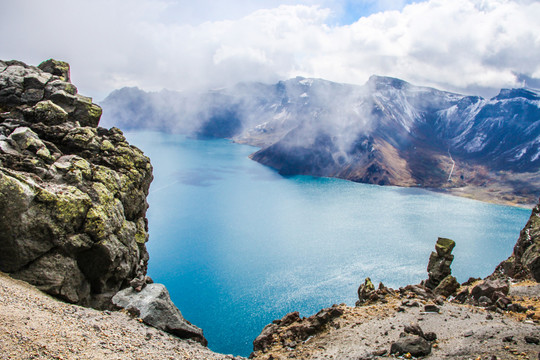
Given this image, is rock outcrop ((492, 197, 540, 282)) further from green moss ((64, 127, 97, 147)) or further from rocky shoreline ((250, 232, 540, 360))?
green moss ((64, 127, 97, 147))

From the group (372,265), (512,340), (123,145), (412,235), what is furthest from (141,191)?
(412,235)

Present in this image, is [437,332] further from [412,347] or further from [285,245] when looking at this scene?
[285,245]

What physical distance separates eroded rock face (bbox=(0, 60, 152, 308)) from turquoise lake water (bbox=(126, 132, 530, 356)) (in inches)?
1218

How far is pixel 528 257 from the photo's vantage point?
27.0 m

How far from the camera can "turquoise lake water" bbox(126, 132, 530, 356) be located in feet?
197

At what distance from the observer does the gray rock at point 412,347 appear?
1573cm

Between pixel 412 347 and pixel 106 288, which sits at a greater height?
pixel 106 288

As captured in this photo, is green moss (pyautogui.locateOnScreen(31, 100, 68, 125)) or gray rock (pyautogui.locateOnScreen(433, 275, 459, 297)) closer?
green moss (pyautogui.locateOnScreen(31, 100, 68, 125))

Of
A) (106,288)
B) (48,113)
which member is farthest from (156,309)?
(48,113)

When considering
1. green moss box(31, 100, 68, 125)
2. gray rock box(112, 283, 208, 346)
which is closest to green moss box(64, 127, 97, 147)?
green moss box(31, 100, 68, 125)

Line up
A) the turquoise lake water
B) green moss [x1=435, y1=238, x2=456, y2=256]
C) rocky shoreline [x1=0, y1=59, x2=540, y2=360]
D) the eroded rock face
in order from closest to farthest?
1. rocky shoreline [x1=0, y1=59, x2=540, y2=360]
2. the eroded rock face
3. green moss [x1=435, y1=238, x2=456, y2=256]
4. the turquoise lake water

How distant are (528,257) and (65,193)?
3424 centimetres

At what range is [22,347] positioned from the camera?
11.5 metres

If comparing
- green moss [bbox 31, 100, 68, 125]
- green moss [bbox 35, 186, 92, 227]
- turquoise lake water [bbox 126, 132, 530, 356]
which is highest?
green moss [bbox 31, 100, 68, 125]
